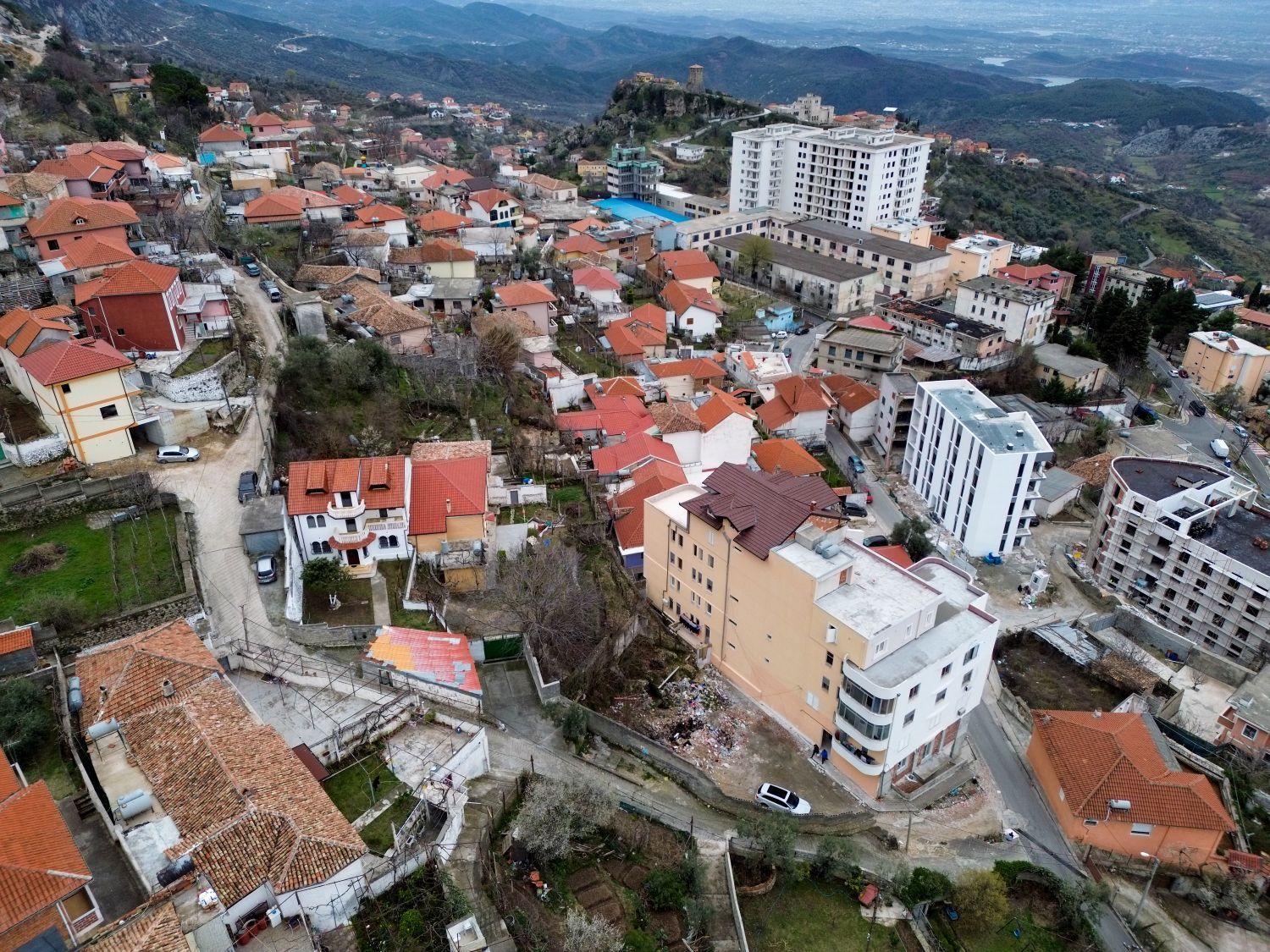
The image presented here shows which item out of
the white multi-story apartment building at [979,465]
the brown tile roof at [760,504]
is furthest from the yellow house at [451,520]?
the white multi-story apartment building at [979,465]

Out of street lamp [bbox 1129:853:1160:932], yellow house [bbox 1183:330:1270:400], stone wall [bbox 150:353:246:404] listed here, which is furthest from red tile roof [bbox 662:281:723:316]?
street lamp [bbox 1129:853:1160:932]

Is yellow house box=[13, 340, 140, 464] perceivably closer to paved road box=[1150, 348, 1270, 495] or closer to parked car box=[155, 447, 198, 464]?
parked car box=[155, 447, 198, 464]

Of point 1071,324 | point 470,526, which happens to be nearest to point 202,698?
point 470,526

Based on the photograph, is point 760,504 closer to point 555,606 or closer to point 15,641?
point 555,606

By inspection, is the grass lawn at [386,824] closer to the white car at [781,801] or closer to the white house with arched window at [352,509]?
the white house with arched window at [352,509]

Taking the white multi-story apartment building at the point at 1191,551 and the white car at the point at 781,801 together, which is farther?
→ the white multi-story apartment building at the point at 1191,551

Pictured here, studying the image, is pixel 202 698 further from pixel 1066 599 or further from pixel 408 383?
pixel 1066 599
